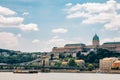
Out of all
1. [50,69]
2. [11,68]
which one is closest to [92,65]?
[50,69]

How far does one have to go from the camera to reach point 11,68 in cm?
19388

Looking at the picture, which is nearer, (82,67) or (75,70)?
(75,70)

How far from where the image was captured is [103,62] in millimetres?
193250

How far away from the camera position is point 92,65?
19400 centimetres

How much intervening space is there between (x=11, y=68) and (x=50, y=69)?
15561 millimetres

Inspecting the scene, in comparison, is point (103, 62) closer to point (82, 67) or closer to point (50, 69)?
point (82, 67)

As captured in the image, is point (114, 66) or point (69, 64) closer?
point (114, 66)

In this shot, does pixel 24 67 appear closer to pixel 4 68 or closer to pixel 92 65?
pixel 4 68

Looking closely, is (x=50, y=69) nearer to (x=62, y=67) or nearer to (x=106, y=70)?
(x=62, y=67)

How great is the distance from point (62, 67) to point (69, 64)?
1126cm

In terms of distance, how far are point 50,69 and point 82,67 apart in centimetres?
1291

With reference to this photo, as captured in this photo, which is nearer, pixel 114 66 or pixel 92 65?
pixel 114 66

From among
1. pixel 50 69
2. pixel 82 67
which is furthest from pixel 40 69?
pixel 82 67

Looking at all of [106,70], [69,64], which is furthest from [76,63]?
[106,70]
